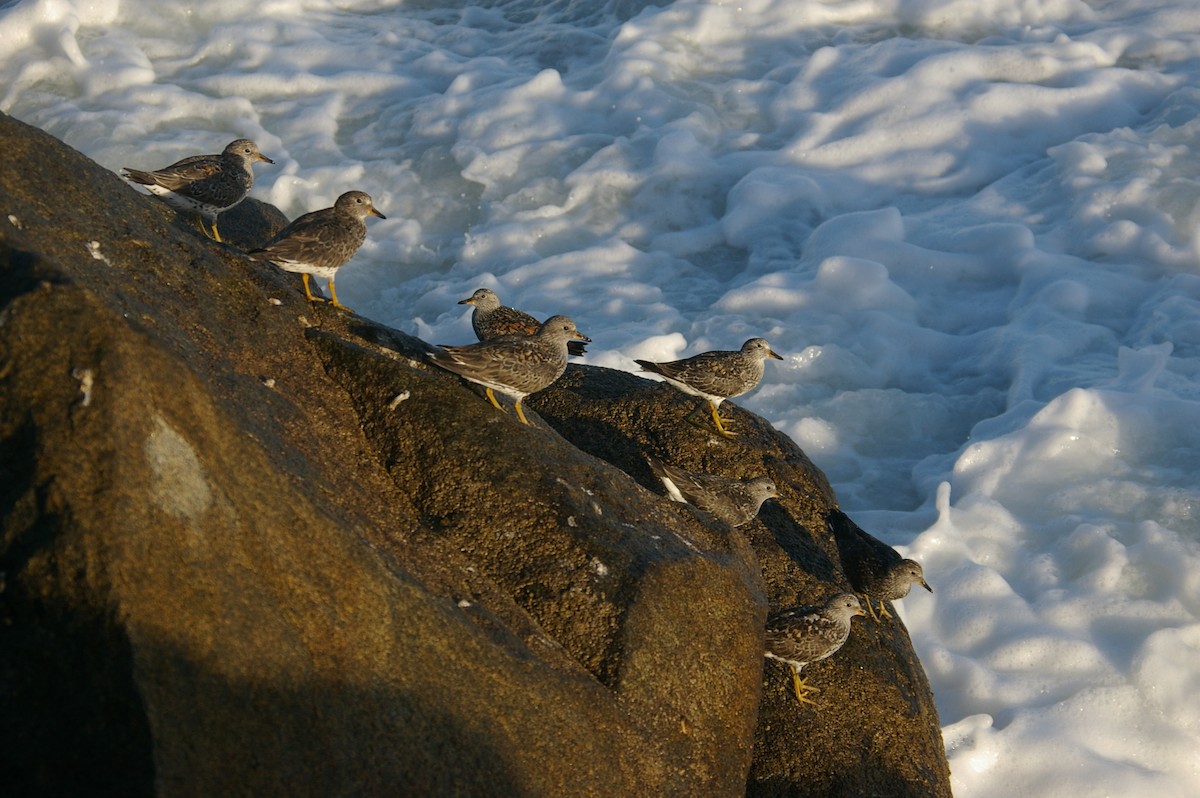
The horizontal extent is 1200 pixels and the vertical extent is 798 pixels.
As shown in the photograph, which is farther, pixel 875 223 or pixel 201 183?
pixel 875 223

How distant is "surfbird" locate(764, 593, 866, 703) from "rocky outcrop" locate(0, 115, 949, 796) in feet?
0.36

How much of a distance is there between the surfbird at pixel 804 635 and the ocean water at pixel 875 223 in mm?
2202

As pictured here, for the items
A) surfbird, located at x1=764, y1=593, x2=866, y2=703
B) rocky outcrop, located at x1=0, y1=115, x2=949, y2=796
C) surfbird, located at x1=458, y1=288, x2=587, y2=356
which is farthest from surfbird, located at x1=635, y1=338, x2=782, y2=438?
surfbird, located at x1=764, y1=593, x2=866, y2=703

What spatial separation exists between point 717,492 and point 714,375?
1375 mm

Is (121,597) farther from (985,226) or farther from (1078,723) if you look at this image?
(985,226)

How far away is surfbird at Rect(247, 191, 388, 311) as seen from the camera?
678 cm

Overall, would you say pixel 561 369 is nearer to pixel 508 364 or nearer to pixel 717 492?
pixel 508 364

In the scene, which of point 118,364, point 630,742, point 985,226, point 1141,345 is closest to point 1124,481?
point 1141,345

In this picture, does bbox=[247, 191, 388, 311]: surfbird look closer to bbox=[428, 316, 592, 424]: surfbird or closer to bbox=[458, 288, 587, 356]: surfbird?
bbox=[428, 316, 592, 424]: surfbird

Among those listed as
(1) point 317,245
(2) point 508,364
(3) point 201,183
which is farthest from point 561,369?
(3) point 201,183

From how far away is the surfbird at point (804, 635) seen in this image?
594 cm

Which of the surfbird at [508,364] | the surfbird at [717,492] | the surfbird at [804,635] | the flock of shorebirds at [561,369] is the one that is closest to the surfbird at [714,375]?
the flock of shorebirds at [561,369]

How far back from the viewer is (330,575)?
412 centimetres

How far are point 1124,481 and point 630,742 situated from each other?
8.01 metres
